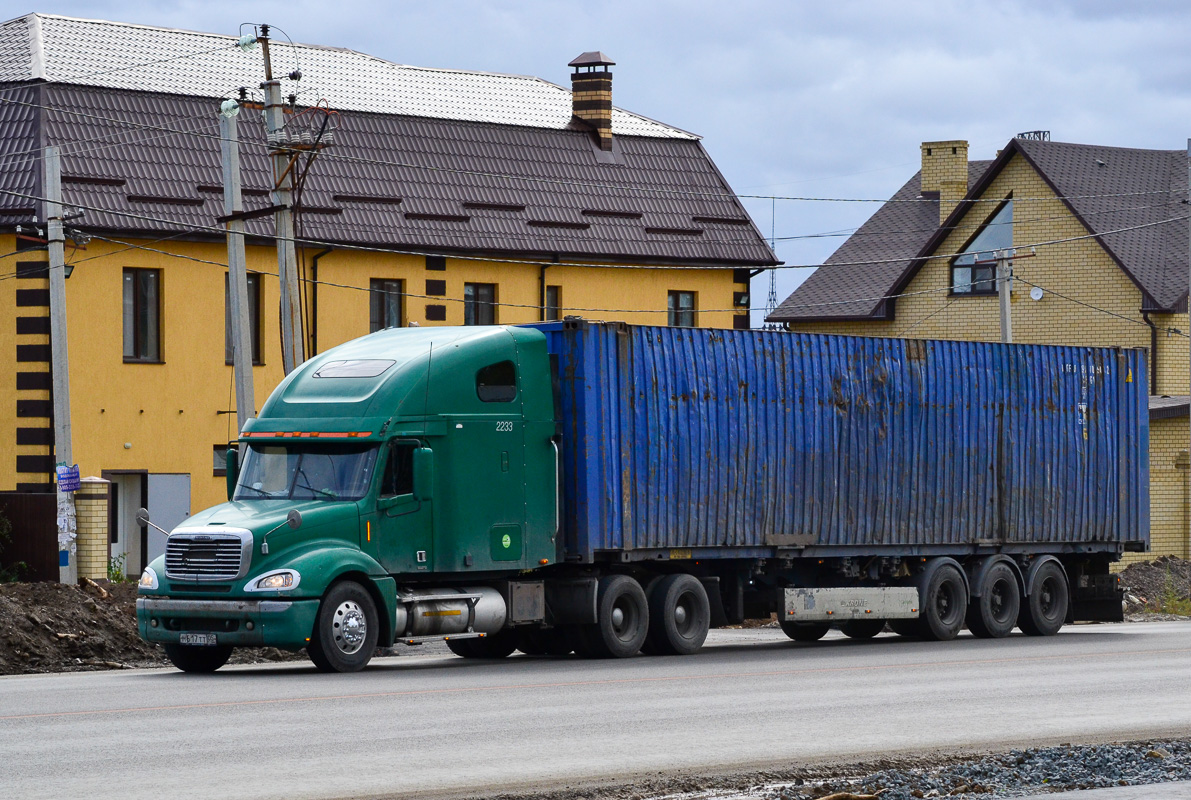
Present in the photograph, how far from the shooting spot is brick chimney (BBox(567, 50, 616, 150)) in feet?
145

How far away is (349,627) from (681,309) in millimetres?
25895

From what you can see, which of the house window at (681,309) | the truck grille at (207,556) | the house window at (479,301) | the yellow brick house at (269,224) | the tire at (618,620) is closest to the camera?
the truck grille at (207,556)

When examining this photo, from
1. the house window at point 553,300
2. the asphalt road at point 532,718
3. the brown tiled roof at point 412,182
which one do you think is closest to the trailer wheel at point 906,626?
the asphalt road at point 532,718

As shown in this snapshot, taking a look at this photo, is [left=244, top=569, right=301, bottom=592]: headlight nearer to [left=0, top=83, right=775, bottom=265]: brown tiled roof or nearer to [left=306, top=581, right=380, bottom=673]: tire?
[left=306, top=581, right=380, bottom=673]: tire

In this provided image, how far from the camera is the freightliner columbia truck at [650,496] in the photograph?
1873cm

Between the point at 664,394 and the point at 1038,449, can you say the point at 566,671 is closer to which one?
the point at 664,394

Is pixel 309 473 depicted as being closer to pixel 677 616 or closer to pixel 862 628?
pixel 677 616

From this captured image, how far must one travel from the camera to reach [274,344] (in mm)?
38062

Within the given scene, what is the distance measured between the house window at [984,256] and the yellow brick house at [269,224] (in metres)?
9.19

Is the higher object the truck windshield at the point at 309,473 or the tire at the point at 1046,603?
the truck windshield at the point at 309,473

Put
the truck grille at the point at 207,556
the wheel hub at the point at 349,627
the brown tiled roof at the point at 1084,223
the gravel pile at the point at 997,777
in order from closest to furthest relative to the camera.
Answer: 1. the gravel pile at the point at 997,777
2. the truck grille at the point at 207,556
3. the wheel hub at the point at 349,627
4. the brown tiled roof at the point at 1084,223

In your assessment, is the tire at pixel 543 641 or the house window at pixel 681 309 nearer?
the tire at pixel 543 641

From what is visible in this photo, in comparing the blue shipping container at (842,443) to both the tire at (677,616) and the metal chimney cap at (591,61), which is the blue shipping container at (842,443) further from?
the metal chimney cap at (591,61)

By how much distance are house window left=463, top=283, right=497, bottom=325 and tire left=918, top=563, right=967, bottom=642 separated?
1794 cm
